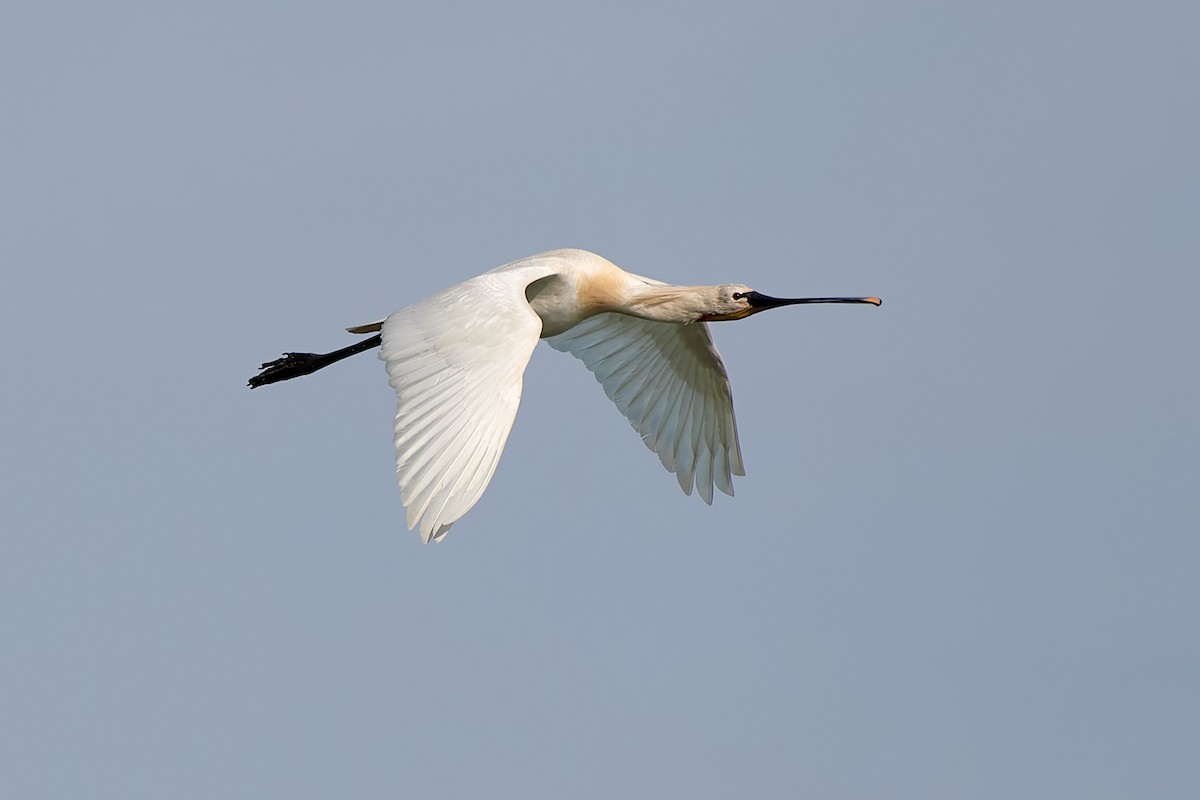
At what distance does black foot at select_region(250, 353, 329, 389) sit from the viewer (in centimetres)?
1872

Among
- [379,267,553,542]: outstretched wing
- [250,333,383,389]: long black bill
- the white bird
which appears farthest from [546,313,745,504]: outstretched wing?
[379,267,553,542]: outstretched wing

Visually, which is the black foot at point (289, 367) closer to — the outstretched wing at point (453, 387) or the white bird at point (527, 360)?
the white bird at point (527, 360)

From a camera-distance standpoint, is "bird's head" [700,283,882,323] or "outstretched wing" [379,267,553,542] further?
"bird's head" [700,283,882,323]

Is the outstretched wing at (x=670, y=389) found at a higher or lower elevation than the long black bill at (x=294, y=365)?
lower

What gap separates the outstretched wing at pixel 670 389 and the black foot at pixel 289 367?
218 cm

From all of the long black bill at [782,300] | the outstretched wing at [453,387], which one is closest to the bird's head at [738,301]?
the long black bill at [782,300]

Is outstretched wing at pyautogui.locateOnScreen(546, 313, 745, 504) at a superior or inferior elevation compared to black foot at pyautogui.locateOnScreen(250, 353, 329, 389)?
inferior

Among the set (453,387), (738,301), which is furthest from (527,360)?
(738,301)

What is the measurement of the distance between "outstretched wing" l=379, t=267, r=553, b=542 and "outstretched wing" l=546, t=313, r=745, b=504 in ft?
13.3

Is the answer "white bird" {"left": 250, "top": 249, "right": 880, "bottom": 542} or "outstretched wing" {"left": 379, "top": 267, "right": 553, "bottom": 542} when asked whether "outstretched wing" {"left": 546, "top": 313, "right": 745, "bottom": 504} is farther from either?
"outstretched wing" {"left": 379, "top": 267, "right": 553, "bottom": 542}

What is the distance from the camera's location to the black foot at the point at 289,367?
61.4ft

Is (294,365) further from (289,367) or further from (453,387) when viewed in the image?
(453,387)

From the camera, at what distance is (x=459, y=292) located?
1491 cm

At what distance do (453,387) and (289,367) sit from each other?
5478mm
